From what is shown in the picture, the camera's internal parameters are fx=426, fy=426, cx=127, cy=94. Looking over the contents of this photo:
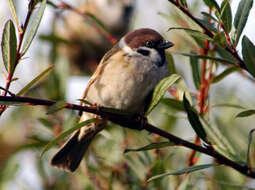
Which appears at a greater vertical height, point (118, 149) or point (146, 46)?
point (146, 46)

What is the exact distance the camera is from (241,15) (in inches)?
77.7

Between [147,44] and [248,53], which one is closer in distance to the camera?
[248,53]

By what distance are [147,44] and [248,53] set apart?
1375 millimetres

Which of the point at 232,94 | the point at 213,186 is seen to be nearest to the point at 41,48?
the point at 232,94

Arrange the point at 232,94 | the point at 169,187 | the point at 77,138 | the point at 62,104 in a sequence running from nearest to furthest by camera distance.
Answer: the point at 62,104 → the point at 169,187 → the point at 77,138 → the point at 232,94

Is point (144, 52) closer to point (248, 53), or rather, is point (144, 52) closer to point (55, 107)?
point (248, 53)

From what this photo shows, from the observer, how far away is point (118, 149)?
331cm

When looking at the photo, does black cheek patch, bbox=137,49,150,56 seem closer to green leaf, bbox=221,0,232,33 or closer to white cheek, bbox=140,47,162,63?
white cheek, bbox=140,47,162,63

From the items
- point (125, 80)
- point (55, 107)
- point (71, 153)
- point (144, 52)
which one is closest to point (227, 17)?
point (55, 107)

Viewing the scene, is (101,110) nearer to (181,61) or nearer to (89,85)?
(89,85)

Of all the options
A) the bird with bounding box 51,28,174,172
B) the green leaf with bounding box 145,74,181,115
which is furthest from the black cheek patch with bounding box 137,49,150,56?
the green leaf with bounding box 145,74,181,115

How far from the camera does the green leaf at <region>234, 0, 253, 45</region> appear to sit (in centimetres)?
195

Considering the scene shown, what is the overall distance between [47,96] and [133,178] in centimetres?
131

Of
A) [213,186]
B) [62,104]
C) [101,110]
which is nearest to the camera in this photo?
[62,104]
